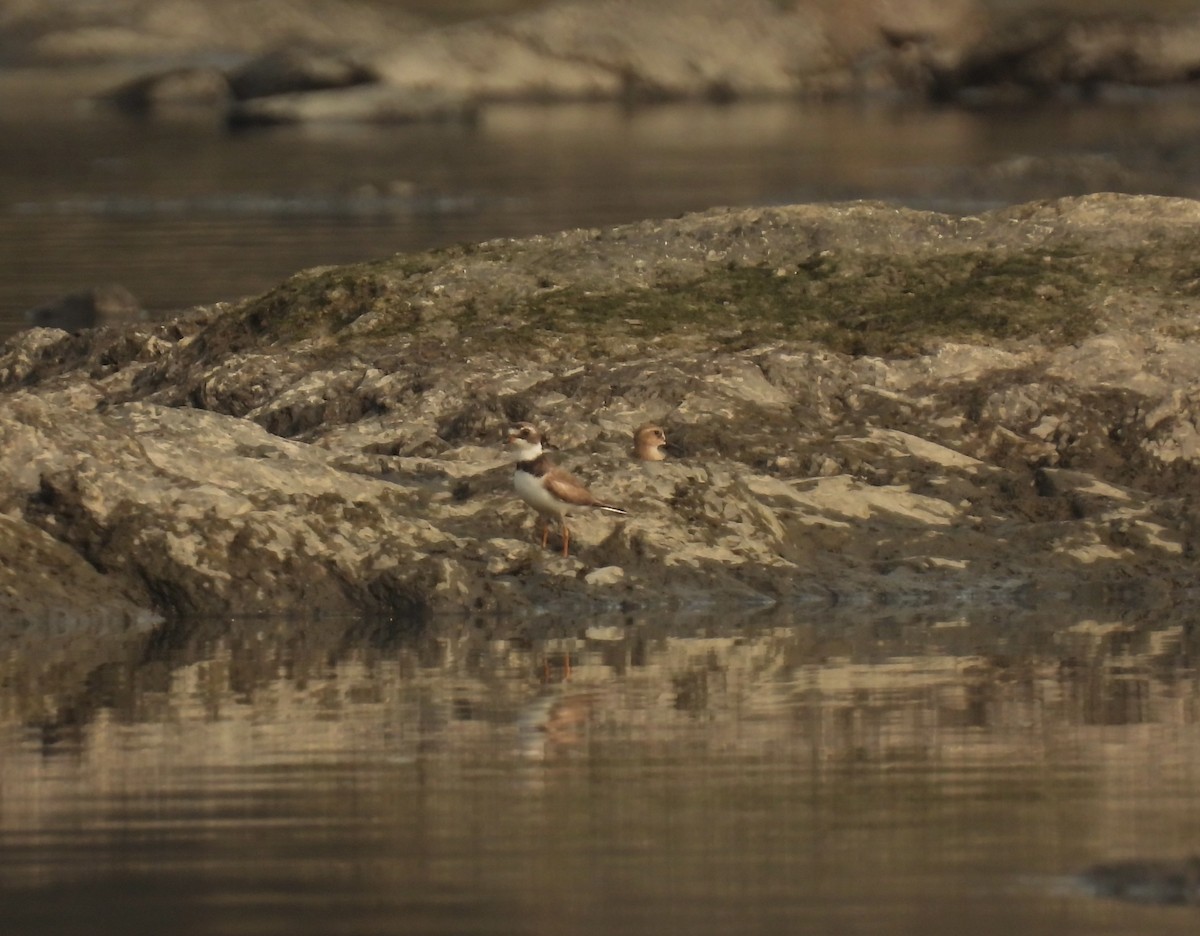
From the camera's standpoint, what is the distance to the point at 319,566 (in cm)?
1102

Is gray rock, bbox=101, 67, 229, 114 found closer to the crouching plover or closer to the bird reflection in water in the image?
the crouching plover

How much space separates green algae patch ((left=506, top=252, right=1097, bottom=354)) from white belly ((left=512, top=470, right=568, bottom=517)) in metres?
2.47

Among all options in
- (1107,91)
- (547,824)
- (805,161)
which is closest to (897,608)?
(547,824)

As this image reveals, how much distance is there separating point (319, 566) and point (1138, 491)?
3.25m

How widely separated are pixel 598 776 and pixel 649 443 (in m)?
4.01

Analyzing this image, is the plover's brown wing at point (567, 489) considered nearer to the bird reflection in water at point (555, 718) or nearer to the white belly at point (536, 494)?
the white belly at point (536, 494)

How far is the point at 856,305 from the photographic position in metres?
13.5

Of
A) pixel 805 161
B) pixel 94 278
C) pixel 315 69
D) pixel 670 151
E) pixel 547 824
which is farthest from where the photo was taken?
pixel 315 69

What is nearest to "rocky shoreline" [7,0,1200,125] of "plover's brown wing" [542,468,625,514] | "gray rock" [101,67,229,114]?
"gray rock" [101,67,229,114]

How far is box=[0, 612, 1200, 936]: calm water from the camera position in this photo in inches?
248

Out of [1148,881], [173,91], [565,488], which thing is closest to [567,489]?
[565,488]

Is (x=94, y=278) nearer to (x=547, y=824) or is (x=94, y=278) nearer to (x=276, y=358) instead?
(x=276, y=358)

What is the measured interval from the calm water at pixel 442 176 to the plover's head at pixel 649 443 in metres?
8.99

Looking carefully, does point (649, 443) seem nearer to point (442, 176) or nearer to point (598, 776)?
point (598, 776)
